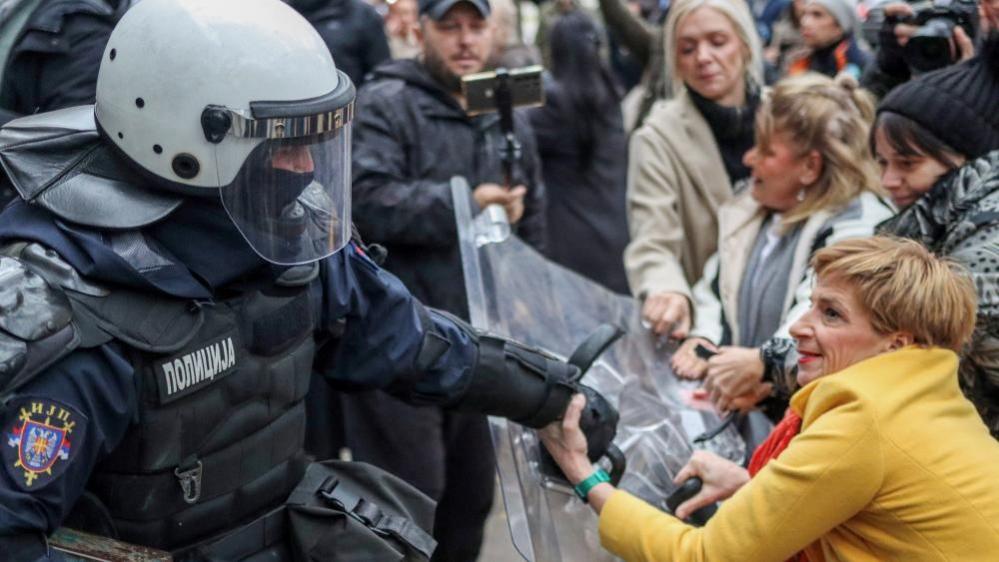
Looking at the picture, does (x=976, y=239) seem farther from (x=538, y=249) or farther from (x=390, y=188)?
(x=538, y=249)

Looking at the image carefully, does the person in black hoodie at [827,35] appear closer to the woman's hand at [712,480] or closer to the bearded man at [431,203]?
the bearded man at [431,203]

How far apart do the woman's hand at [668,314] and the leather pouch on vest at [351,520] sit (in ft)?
4.16

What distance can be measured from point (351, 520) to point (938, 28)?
87.9 inches

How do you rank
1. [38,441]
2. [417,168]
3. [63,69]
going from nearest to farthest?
[38,441], [63,69], [417,168]

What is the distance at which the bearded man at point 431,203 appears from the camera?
397cm

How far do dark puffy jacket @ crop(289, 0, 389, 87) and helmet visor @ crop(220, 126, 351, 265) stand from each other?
2782mm

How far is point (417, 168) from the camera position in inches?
163

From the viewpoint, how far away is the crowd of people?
2199mm

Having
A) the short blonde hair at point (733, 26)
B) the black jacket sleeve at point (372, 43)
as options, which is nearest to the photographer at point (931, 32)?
the short blonde hair at point (733, 26)

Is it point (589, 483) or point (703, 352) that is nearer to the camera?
point (589, 483)

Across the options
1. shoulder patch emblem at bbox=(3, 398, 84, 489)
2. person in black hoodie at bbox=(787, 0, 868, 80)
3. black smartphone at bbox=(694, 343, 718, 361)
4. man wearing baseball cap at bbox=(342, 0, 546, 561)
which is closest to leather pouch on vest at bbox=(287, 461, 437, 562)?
shoulder patch emblem at bbox=(3, 398, 84, 489)

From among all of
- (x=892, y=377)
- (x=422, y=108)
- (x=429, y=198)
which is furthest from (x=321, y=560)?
(x=422, y=108)

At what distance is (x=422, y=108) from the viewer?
414 centimetres

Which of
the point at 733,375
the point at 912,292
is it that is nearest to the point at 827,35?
the point at 733,375
